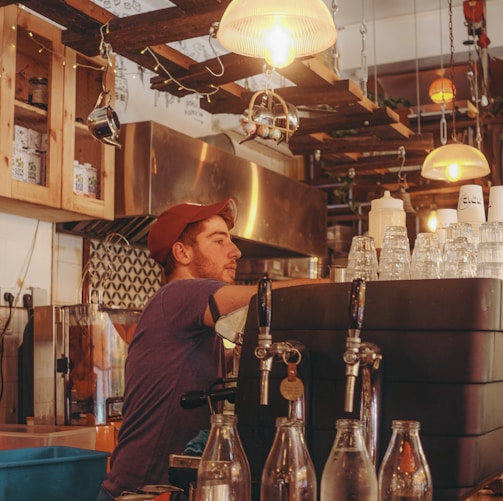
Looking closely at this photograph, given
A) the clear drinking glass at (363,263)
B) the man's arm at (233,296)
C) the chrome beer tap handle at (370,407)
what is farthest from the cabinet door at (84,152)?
the chrome beer tap handle at (370,407)

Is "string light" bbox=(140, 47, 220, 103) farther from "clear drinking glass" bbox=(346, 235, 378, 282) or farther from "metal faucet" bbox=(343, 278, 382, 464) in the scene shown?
"metal faucet" bbox=(343, 278, 382, 464)

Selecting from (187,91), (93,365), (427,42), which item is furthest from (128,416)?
(427,42)

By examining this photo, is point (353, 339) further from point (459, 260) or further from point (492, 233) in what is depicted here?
point (492, 233)

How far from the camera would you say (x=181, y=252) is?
2824 millimetres

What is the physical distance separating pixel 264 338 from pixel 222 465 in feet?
A: 0.86

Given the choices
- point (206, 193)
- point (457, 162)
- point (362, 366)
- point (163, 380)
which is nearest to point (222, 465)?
point (362, 366)

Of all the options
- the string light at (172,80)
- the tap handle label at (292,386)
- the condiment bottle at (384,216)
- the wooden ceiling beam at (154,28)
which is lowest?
the tap handle label at (292,386)

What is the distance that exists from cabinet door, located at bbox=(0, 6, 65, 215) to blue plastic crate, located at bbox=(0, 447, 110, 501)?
1.40 m

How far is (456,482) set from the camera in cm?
164

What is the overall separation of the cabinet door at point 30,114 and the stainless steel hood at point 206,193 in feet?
1.54

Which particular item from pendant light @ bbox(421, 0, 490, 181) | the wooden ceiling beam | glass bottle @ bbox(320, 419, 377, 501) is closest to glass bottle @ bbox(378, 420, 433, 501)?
glass bottle @ bbox(320, 419, 377, 501)

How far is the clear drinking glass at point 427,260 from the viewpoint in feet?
6.49

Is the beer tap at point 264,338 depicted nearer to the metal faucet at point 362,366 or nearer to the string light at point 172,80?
the metal faucet at point 362,366

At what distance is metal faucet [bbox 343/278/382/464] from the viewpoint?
1560 millimetres
